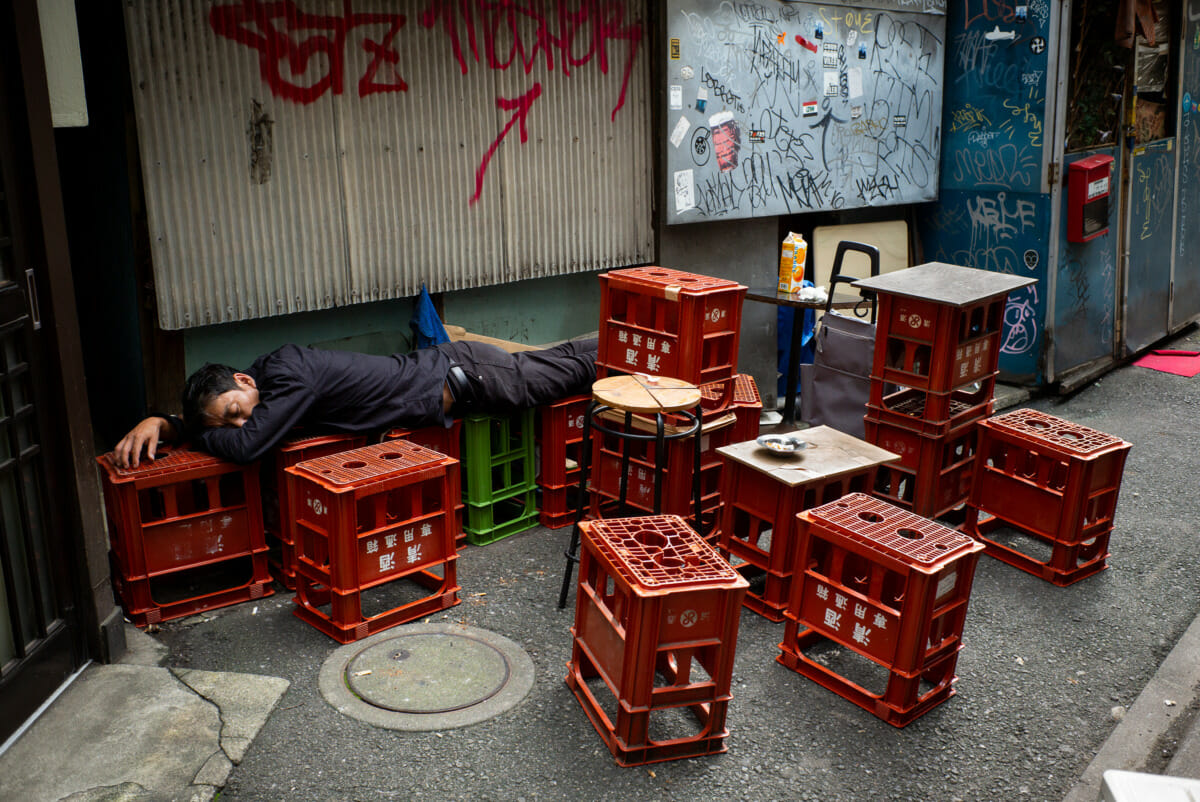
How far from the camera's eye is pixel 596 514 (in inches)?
230

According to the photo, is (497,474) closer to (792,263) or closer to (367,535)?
(367,535)

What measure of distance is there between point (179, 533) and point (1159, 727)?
4665 mm

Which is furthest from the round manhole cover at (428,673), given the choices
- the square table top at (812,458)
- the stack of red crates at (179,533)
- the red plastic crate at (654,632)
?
the square table top at (812,458)

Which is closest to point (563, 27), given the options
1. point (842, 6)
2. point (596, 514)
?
point (842, 6)

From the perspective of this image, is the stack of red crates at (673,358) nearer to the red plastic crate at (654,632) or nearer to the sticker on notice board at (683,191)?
the red plastic crate at (654,632)

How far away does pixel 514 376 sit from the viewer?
5.78 metres

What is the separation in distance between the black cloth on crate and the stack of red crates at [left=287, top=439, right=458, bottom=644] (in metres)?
0.27

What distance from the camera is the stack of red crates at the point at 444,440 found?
18.0 feet

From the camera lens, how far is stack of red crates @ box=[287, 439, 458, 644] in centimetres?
466

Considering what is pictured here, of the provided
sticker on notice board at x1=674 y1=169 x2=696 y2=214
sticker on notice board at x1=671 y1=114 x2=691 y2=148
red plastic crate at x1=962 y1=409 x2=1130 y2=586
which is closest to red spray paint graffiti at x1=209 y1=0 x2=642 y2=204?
sticker on notice board at x1=671 y1=114 x2=691 y2=148

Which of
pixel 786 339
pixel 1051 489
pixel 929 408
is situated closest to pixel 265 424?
pixel 929 408

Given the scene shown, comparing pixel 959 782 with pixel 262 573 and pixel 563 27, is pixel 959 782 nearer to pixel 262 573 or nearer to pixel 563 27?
pixel 262 573

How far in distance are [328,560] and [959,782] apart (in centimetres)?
302

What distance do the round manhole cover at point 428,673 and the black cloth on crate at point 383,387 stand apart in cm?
122
